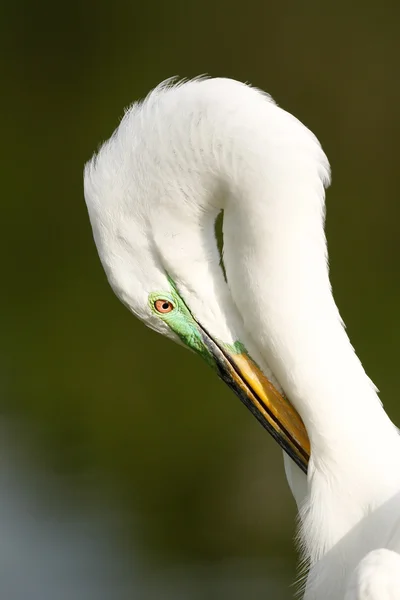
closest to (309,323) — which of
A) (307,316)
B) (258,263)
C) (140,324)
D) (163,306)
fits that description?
(307,316)

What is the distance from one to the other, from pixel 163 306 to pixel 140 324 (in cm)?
507

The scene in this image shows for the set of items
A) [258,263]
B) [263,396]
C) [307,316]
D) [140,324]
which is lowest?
[263,396]

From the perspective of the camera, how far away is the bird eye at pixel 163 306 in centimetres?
319

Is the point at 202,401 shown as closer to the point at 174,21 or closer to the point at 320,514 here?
the point at 320,514

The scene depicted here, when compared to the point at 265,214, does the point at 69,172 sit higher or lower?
higher

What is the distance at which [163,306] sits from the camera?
3.20 metres

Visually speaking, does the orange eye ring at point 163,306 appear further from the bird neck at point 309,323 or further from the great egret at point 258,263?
the bird neck at point 309,323

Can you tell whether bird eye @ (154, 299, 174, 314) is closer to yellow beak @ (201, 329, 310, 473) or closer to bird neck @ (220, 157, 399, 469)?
yellow beak @ (201, 329, 310, 473)

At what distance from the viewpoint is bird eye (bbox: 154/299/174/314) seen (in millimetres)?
3188

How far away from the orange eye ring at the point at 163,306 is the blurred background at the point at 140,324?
9.27 feet

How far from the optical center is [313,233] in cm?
309

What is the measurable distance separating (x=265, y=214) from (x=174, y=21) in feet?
30.9

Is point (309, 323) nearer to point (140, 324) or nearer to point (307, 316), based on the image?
point (307, 316)

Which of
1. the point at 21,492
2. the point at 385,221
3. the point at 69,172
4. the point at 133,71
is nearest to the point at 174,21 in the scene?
the point at 133,71
